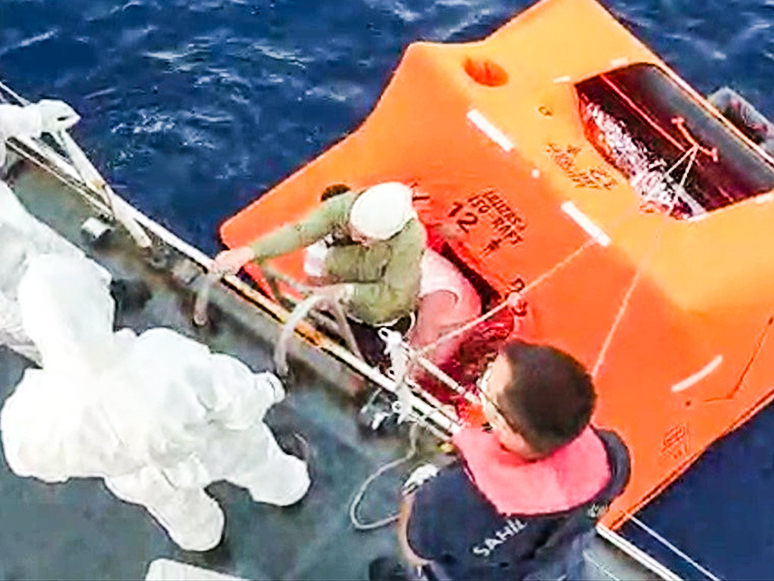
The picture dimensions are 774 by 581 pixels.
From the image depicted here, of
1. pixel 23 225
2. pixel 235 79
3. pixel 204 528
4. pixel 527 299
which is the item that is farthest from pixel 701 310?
pixel 235 79

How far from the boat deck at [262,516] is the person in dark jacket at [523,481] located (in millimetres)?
1028

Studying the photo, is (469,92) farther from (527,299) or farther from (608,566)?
(608,566)

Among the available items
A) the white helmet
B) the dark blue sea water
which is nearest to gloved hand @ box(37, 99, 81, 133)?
the white helmet

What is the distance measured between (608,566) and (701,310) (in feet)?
4.08

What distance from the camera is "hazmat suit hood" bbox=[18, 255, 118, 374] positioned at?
4.45m

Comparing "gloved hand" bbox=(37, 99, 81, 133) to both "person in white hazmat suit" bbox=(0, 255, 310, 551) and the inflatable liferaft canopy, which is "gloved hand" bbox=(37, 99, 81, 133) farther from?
the inflatable liferaft canopy

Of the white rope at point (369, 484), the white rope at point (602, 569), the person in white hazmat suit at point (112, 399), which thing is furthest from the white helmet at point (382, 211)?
the white rope at point (602, 569)

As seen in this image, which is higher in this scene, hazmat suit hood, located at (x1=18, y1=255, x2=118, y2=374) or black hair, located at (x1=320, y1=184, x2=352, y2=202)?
hazmat suit hood, located at (x1=18, y1=255, x2=118, y2=374)

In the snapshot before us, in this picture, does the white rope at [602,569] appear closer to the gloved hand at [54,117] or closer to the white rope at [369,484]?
the white rope at [369,484]

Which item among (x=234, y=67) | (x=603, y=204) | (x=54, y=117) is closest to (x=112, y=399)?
(x=54, y=117)

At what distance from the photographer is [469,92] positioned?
7.12m

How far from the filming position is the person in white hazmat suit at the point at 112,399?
4.50 m

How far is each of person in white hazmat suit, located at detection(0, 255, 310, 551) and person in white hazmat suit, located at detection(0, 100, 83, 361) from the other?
0.80 metres

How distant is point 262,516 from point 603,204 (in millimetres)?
1949
